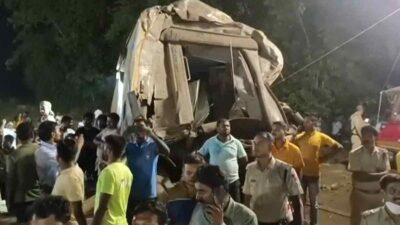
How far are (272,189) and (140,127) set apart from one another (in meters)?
2.33

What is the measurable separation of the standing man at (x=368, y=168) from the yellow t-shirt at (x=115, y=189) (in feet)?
9.74

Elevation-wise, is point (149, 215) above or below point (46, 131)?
below

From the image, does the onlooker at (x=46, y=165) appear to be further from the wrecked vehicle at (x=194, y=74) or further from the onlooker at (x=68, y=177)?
the wrecked vehicle at (x=194, y=74)

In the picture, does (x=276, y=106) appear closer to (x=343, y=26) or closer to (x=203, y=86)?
(x=203, y=86)

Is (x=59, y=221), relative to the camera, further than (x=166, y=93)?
No

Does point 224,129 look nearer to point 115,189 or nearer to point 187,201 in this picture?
point 115,189

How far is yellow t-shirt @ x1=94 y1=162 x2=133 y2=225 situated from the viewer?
20.9 ft

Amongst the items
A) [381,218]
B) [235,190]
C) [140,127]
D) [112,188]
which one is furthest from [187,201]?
[235,190]

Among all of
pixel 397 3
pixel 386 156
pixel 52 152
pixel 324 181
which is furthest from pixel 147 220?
pixel 397 3

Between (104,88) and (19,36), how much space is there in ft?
16.4

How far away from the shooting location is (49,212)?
3801mm

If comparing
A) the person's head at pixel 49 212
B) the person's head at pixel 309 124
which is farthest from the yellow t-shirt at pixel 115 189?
the person's head at pixel 309 124

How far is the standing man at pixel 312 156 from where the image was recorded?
10117 millimetres

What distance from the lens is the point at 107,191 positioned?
638 centimetres
